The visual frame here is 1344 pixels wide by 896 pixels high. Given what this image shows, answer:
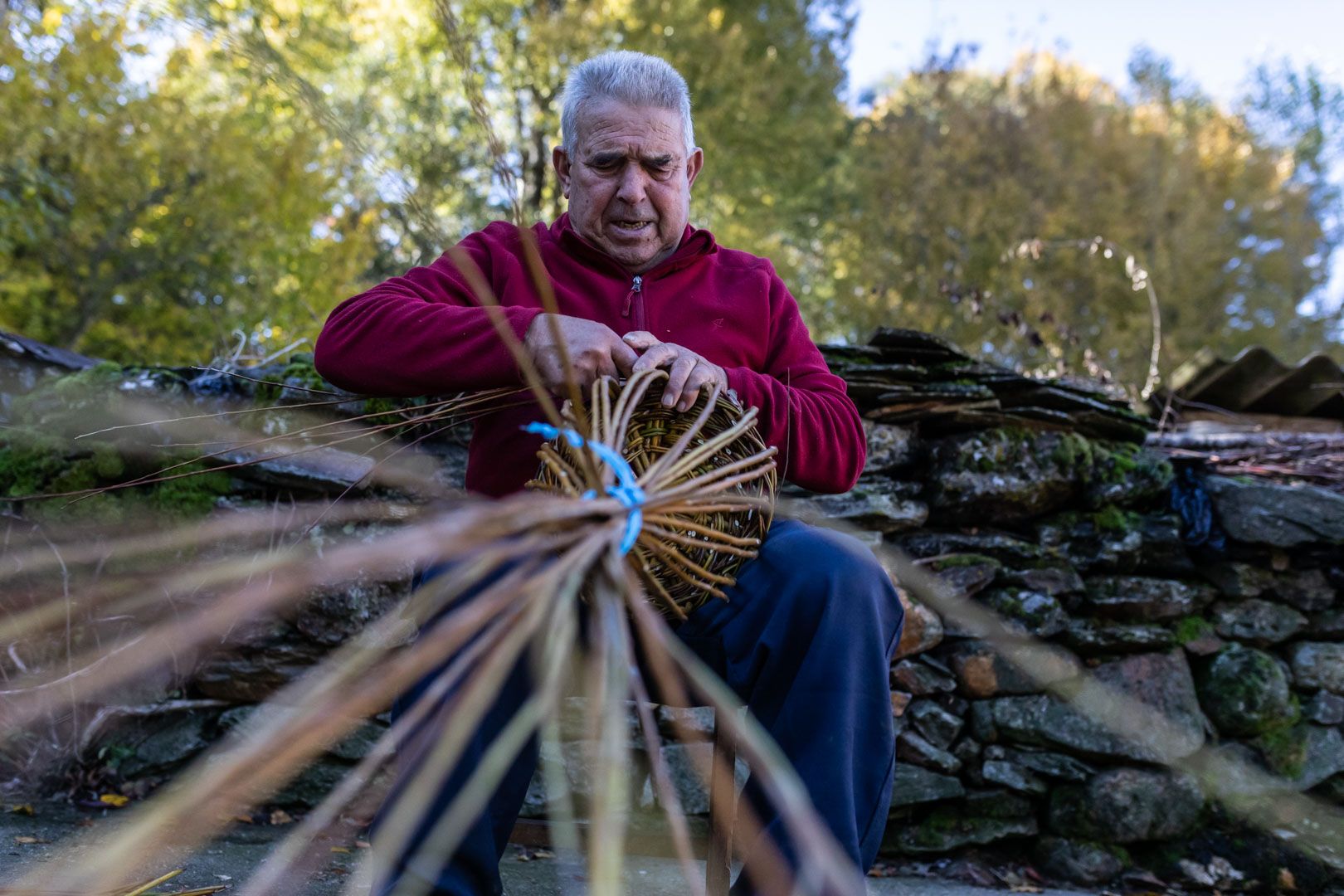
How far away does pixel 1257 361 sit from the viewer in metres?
3.86

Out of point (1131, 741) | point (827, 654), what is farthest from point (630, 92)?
point (1131, 741)

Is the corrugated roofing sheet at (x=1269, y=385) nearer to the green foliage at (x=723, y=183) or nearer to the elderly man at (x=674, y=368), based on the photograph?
the green foliage at (x=723, y=183)

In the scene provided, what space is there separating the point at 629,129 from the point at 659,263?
25cm

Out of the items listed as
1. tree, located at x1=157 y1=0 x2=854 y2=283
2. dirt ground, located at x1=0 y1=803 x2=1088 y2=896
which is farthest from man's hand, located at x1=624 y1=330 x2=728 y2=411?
tree, located at x1=157 y1=0 x2=854 y2=283

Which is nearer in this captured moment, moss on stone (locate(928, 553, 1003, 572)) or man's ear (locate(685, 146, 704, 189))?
man's ear (locate(685, 146, 704, 189))

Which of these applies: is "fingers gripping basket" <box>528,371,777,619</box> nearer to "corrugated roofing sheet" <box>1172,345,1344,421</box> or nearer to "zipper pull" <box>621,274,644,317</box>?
"zipper pull" <box>621,274,644,317</box>

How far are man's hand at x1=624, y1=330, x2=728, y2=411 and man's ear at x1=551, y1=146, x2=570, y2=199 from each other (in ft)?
1.87

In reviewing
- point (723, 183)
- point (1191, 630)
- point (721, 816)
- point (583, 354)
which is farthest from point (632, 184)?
point (723, 183)

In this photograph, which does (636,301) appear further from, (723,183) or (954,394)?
(723,183)

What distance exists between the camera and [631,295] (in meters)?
1.76

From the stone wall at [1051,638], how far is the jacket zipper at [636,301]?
3.49ft

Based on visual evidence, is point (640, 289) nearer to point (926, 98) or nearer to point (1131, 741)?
point (1131, 741)

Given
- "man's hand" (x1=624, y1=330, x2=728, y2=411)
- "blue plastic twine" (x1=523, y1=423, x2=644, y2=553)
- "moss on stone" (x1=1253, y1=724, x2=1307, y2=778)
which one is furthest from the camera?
"moss on stone" (x1=1253, y1=724, x2=1307, y2=778)

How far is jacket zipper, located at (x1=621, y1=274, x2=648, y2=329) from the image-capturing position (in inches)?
68.4
